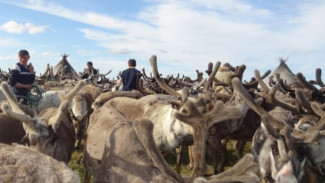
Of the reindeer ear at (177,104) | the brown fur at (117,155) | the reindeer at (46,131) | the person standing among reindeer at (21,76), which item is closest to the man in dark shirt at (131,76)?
the person standing among reindeer at (21,76)

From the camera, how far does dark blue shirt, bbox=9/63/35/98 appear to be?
695 centimetres

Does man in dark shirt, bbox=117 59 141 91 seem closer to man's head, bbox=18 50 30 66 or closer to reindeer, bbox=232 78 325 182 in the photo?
man's head, bbox=18 50 30 66

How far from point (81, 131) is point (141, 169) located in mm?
4527

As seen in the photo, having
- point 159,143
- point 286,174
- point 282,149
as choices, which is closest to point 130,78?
point 159,143

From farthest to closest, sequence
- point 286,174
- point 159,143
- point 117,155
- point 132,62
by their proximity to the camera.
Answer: point 132,62, point 159,143, point 117,155, point 286,174

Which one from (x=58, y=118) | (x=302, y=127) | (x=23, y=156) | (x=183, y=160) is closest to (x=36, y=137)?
(x=58, y=118)

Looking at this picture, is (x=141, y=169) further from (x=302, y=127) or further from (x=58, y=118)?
(x=302, y=127)

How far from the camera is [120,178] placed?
11.1 ft

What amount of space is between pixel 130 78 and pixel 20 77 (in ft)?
10.4

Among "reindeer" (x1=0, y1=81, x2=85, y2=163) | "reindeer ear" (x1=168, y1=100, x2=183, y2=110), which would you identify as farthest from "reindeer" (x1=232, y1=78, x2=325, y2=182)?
"reindeer" (x1=0, y1=81, x2=85, y2=163)

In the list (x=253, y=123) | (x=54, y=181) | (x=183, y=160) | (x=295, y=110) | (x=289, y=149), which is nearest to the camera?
(x=54, y=181)

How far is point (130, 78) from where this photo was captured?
9711 millimetres

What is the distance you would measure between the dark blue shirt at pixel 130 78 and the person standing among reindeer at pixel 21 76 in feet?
9.58

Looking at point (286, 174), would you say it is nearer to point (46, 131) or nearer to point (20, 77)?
point (46, 131)
